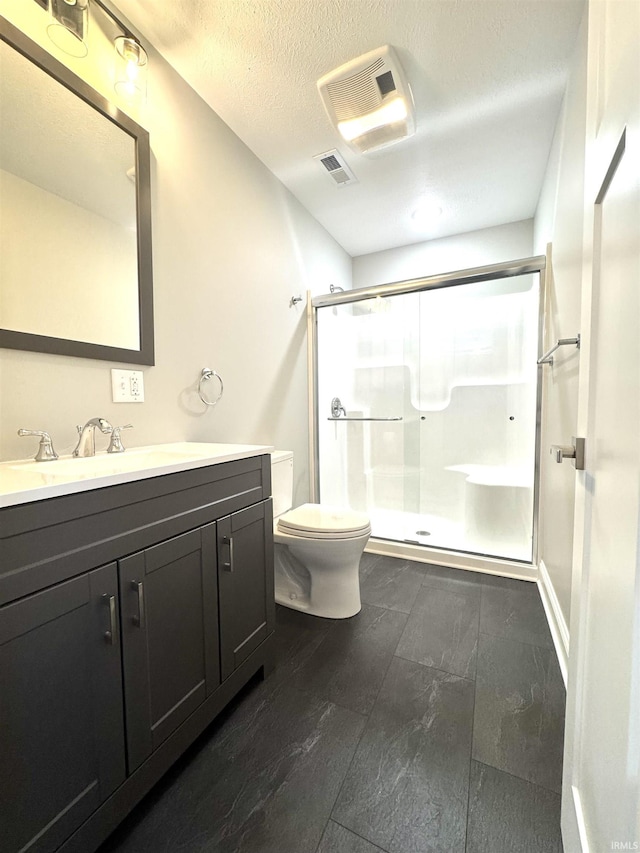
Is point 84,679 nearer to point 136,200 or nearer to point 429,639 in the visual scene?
point 429,639

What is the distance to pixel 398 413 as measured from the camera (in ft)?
9.14

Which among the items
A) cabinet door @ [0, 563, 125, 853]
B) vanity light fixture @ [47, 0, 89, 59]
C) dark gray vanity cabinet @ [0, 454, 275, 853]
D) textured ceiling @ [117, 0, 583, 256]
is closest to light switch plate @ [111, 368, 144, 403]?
dark gray vanity cabinet @ [0, 454, 275, 853]

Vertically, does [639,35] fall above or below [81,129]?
below

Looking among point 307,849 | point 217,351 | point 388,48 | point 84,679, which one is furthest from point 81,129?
point 307,849

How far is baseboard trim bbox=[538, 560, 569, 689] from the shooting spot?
1.39m

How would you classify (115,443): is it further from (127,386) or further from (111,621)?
(111,621)

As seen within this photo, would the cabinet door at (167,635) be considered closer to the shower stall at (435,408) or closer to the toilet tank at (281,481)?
the toilet tank at (281,481)

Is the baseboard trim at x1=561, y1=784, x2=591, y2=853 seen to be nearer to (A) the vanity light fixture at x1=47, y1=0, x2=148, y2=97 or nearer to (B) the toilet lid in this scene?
(B) the toilet lid

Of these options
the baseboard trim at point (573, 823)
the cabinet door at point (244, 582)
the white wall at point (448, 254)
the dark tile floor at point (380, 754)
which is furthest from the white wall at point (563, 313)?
the cabinet door at point (244, 582)

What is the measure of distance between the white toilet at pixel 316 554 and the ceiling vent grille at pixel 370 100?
5.45 feet

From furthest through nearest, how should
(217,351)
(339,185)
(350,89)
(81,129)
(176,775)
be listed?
(339,185) < (217,351) < (350,89) < (81,129) < (176,775)

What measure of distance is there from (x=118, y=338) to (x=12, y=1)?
3.11 feet

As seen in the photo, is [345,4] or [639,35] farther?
[345,4]

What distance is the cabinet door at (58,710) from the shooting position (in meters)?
0.64
